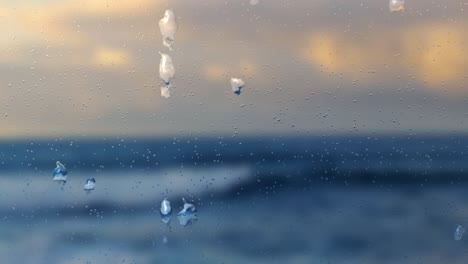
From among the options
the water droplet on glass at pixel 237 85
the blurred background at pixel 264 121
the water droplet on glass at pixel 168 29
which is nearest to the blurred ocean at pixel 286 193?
the blurred background at pixel 264 121

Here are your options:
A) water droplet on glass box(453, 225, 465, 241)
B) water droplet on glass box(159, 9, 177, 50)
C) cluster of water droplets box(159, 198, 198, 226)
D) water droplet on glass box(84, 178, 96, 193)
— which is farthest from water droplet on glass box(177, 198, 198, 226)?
water droplet on glass box(453, 225, 465, 241)

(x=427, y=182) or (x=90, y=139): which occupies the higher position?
(x=90, y=139)

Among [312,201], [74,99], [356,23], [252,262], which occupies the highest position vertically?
[356,23]

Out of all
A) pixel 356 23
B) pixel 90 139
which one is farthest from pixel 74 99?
pixel 356 23

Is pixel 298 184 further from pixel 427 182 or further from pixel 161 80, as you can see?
pixel 161 80

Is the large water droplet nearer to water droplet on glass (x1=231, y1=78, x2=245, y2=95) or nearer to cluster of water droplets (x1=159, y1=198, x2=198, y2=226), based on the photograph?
cluster of water droplets (x1=159, y1=198, x2=198, y2=226)

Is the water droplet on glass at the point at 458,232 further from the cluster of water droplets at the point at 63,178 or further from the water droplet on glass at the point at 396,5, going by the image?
the cluster of water droplets at the point at 63,178
